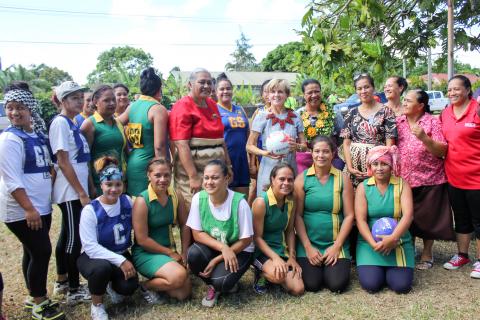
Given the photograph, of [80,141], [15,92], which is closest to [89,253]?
[80,141]

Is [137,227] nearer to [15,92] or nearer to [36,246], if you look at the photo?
[36,246]

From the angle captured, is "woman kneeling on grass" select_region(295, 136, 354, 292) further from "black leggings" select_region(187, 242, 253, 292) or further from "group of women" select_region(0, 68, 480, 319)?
"black leggings" select_region(187, 242, 253, 292)

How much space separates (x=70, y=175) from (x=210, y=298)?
158 cm

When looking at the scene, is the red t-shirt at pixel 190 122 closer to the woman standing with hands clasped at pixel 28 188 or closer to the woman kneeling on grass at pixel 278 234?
the woman kneeling on grass at pixel 278 234

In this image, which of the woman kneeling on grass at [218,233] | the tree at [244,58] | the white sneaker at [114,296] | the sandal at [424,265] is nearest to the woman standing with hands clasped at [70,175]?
the white sneaker at [114,296]

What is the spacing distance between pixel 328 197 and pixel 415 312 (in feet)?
3.94

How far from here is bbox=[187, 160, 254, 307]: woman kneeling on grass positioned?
11.8 ft

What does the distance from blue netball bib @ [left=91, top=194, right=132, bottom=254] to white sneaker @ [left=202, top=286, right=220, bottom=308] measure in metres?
0.82

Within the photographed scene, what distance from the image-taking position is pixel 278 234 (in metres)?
3.97

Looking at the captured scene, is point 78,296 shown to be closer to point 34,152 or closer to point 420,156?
point 34,152

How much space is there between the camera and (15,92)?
10.5 feet

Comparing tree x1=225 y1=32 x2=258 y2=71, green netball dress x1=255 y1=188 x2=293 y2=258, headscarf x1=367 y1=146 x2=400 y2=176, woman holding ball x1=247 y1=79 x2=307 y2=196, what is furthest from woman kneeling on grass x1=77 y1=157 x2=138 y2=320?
tree x1=225 y1=32 x2=258 y2=71

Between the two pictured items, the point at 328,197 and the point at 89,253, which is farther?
the point at 328,197

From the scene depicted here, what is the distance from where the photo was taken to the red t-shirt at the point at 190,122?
3.93 m
